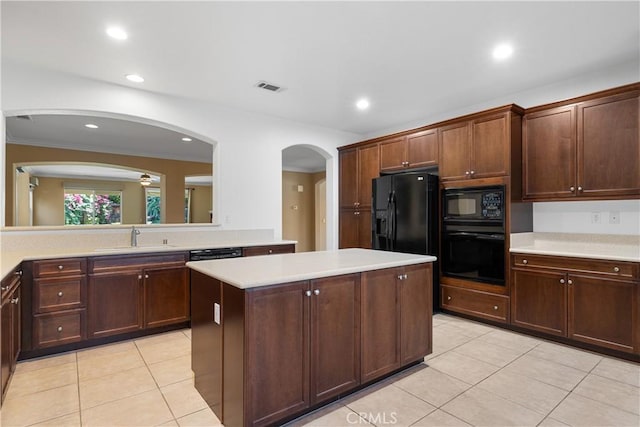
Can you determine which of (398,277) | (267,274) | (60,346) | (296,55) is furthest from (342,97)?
Answer: (60,346)

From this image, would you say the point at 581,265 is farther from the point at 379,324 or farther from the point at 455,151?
the point at 379,324

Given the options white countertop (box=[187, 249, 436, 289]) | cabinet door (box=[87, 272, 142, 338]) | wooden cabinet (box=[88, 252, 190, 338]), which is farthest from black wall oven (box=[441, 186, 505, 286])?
cabinet door (box=[87, 272, 142, 338])

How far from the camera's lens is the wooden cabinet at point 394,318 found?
2234 millimetres

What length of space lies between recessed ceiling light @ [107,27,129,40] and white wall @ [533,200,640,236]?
431 cm

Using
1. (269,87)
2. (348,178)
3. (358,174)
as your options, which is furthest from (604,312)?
(269,87)

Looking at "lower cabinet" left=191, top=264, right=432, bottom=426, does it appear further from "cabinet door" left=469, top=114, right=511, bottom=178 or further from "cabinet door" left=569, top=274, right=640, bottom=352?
"cabinet door" left=469, top=114, right=511, bottom=178

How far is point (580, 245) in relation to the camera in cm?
335

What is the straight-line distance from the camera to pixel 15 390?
2262 mm

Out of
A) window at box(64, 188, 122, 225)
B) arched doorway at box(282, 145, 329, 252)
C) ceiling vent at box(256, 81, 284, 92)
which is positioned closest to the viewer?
ceiling vent at box(256, 81, 284, 92)

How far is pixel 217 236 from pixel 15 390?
2221 millimetres

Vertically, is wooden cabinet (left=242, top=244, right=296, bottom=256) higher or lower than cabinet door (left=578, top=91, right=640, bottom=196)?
lower

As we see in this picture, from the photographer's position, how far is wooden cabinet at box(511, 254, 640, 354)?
2.69 meters

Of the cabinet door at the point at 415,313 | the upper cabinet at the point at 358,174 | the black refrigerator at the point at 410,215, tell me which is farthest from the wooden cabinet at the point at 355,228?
the cabinet door at the point at 415,313

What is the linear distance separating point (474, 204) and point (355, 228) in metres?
1.87
